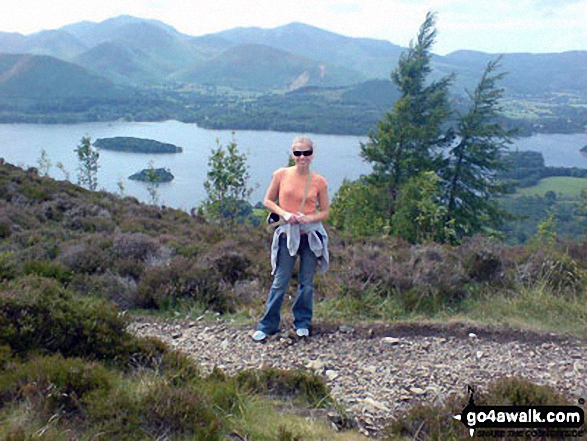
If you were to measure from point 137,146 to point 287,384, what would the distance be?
46149 millimetres

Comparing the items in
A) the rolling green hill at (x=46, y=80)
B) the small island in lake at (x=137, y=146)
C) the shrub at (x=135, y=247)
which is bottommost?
the small island in lake at (x=137, y=146)

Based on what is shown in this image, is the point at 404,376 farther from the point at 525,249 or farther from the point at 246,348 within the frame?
the point at 525,249

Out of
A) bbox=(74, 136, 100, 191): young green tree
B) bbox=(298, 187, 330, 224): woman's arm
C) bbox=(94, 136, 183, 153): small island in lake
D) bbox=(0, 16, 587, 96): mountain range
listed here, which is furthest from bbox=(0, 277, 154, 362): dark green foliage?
bbox=(0, 16, 587, 96): mountain range

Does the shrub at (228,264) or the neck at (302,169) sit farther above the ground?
the neck at (302,169)

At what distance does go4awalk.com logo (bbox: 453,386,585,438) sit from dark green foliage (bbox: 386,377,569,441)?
2.2 inches

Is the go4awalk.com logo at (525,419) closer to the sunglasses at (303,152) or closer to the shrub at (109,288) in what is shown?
the sunglasses at (303,152)

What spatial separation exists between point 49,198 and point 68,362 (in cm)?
1023

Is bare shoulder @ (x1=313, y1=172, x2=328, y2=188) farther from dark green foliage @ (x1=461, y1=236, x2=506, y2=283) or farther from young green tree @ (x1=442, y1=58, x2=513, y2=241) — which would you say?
young green tree @ (x1=442, y1=58, x2=513, y2=241)

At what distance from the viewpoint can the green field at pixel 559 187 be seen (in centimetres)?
3756

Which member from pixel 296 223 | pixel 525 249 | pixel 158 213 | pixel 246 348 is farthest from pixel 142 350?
pixel 158 213

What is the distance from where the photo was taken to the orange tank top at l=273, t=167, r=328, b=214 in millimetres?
5020

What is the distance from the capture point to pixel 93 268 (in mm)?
7055

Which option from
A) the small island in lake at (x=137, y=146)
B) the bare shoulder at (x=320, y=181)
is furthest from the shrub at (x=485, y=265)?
the small island in lake at (x=137, y=146)

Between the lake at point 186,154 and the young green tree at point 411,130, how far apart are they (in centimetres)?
420
